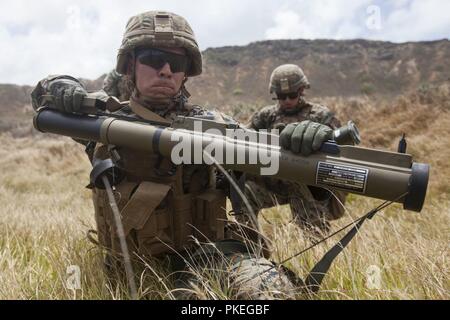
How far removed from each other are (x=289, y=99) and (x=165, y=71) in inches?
127

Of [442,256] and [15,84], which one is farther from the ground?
[15,84]

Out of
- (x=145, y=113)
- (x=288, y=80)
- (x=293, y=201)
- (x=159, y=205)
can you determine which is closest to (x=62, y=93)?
(x=145, y=113)

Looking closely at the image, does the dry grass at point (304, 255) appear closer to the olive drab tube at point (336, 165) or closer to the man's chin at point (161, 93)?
the olive drab tube at point (336, 165)

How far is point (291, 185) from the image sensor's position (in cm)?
489

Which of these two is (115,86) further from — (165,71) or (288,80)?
(165,71)

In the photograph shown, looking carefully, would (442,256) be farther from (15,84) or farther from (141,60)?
(15,84)

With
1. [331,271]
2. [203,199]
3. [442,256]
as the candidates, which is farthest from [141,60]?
[442,256]

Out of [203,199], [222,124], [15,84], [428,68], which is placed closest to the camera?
[222,124]

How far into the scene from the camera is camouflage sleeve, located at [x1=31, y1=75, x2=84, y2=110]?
261 cm

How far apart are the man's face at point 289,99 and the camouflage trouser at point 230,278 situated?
3572mm
